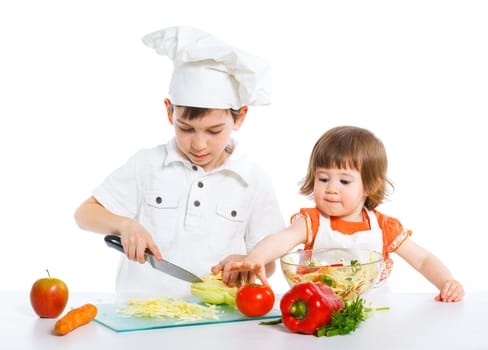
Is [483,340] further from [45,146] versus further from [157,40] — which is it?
[45,146]

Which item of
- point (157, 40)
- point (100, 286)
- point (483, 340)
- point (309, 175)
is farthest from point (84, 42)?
point (483, 340)

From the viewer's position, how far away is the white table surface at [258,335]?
192 centimetres

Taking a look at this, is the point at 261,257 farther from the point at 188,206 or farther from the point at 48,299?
the point at 48,299

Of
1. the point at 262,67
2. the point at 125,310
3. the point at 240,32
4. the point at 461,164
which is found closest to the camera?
the point at 125,310

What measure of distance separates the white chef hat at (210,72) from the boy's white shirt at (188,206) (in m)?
0.30

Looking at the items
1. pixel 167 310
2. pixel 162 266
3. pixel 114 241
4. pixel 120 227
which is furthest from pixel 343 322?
pixel 120 227

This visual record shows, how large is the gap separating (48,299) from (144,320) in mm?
258

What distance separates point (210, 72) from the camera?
2.65m

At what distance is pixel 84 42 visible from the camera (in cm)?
414

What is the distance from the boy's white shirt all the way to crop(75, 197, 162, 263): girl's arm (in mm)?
65

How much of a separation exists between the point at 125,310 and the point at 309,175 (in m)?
0.79

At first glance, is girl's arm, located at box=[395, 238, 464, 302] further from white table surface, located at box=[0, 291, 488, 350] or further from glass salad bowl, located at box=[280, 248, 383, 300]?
glass salad bowl, located at box=[280, 248, 383, 300]

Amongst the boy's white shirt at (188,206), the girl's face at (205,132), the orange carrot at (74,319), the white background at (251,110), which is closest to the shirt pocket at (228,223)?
the boy's white shirt at (188,206)


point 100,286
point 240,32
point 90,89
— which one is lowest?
point 100,286
